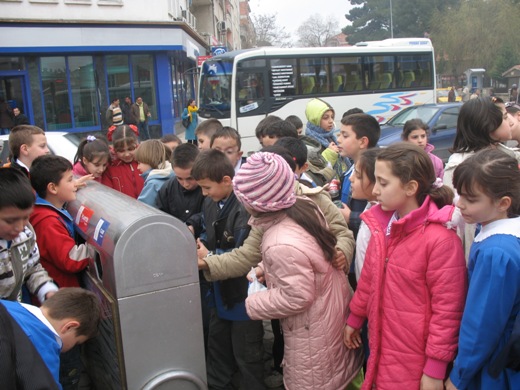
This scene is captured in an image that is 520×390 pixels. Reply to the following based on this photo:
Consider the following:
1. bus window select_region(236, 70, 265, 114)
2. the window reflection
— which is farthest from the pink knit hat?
the window reflection

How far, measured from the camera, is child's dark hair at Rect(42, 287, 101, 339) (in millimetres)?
2115

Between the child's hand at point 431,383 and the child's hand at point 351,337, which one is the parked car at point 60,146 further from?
the child's hand at point 431,383

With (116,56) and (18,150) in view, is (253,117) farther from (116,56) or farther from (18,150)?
(18,150)

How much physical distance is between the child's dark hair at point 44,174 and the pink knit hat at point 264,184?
120cm

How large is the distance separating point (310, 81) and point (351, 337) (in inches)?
530

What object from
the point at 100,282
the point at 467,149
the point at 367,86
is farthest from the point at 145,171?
the point at 367,86

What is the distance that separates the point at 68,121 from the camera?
19984mm

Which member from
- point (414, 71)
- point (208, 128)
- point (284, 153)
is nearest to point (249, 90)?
point (414, 71)

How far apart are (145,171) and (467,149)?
261 centimetres

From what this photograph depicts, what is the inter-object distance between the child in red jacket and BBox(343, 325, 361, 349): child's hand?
2.69 meters

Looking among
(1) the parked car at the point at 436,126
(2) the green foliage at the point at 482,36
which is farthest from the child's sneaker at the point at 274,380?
(2) the green foliage at the point at 482,36

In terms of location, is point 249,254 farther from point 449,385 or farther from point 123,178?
point 123,178

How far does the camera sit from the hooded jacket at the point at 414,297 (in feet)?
6.82

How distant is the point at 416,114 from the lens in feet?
39.2
